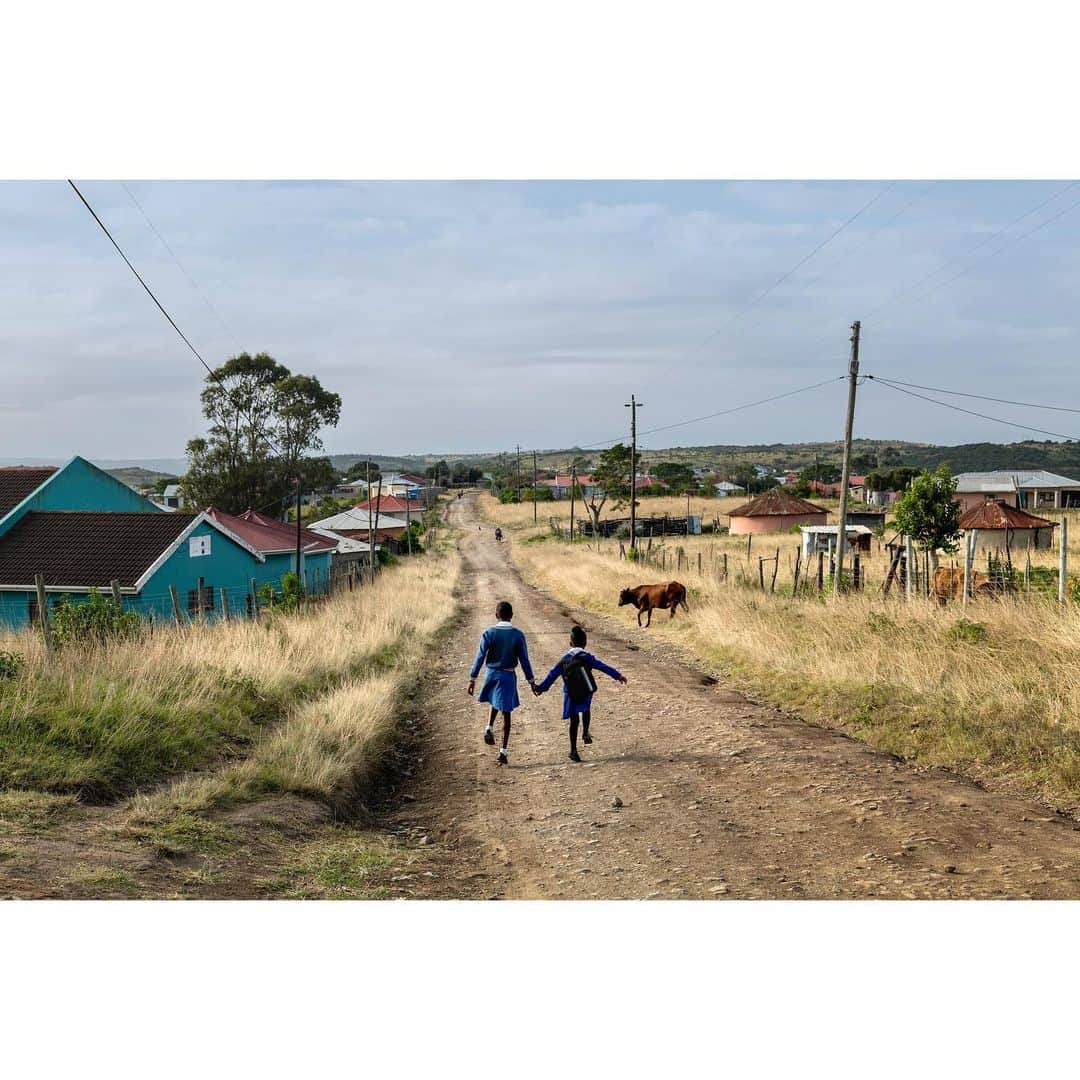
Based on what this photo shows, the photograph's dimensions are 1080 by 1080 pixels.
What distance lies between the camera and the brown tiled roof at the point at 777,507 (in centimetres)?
6047

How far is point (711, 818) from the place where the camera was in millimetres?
7285

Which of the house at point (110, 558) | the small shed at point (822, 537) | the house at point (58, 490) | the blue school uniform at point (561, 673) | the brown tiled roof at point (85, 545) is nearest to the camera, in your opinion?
the blue school uniform at point (561, 673)

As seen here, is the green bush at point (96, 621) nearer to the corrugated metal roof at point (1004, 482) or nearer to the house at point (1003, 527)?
the house at point (1003, 527)

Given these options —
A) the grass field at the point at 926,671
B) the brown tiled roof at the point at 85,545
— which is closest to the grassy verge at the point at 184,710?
the grass field at the point at 926,671

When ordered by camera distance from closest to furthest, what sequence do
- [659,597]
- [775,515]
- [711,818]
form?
[711,818] < [659,597] < [775,515]

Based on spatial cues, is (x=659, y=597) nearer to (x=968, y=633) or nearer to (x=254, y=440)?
(x=968, y=633)

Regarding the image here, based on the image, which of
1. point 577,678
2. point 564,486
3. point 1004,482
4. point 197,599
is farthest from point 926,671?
point 564,486

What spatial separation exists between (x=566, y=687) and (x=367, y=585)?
2332cm

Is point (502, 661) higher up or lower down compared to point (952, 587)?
higher up

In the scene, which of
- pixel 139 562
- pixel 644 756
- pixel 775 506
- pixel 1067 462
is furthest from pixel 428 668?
pixel 1067 462

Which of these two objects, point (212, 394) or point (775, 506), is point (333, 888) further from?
point (775, 506)

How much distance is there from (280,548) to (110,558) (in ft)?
32.4

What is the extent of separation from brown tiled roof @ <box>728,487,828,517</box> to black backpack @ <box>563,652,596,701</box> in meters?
53.2

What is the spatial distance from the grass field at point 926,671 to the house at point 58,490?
18.9m
